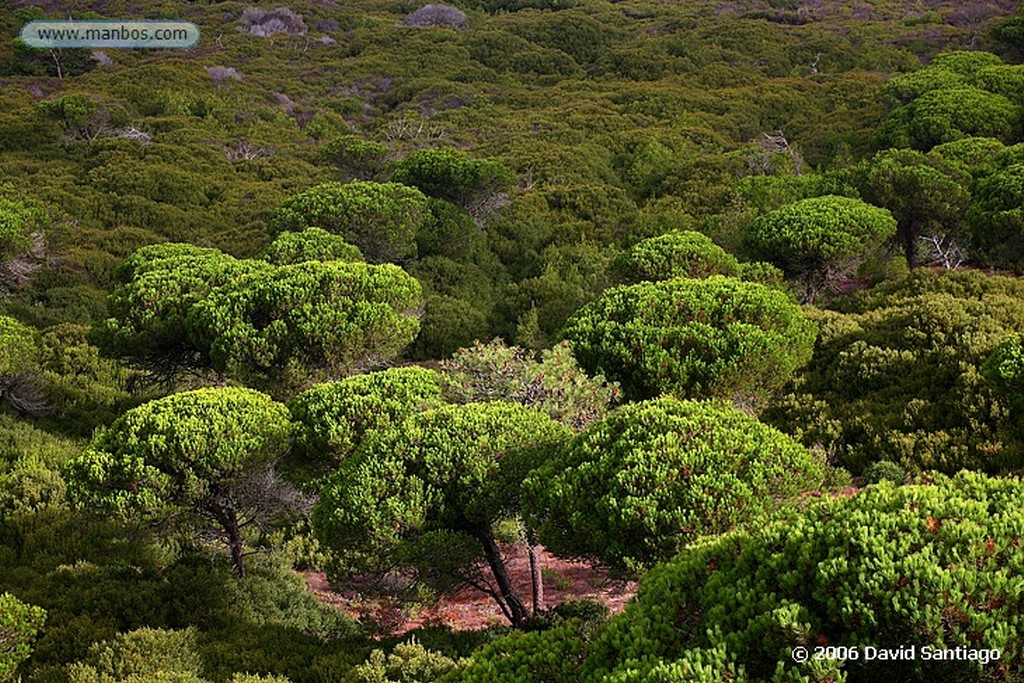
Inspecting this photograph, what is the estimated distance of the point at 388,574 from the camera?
11.1 metres

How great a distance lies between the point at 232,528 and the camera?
12.9 metres

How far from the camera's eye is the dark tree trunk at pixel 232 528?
12.5 m

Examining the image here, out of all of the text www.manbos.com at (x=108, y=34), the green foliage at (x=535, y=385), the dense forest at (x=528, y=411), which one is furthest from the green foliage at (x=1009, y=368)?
the text www.manbos.com at (x=108, y=34)

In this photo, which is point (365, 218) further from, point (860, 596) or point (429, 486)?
point (860, 596)

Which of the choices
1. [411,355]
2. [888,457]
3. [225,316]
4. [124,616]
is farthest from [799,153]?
→ [124,616]

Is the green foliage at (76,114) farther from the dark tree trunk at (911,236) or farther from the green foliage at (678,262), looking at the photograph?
the dark tree trunk at (911,236)

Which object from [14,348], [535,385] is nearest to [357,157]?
[14,348]

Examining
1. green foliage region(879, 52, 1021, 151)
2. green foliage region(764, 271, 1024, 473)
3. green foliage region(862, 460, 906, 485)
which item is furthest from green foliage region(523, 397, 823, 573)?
green foliage region(879, 52, 1021, 151)

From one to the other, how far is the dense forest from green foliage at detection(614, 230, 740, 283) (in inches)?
4.0

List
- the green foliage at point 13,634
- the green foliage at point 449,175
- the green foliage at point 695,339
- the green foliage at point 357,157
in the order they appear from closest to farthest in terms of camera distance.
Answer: the green foliage at point 13,634
the green foliage at point 695,339
the green foliage at point 449,175
the green foliage at point 357,157

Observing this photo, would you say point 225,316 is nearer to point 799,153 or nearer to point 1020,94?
point 799,153

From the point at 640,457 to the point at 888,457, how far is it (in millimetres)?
7671

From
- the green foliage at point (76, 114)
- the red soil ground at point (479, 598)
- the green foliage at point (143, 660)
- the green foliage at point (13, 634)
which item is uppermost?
the green foliage at point (76, 114)

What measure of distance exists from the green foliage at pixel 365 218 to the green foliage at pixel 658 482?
17.9 metres
